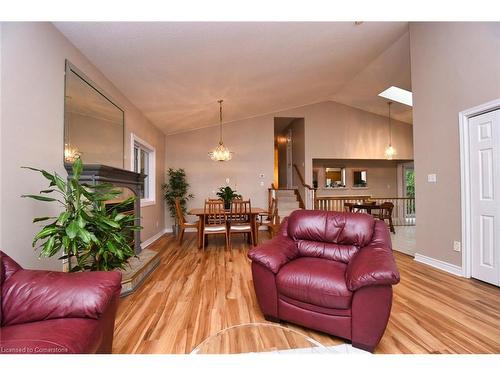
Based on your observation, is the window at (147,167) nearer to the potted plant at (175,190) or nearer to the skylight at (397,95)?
the potted plant at (175,190)

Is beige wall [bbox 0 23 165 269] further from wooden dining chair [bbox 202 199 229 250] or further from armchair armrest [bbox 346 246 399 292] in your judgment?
armchair armrest [bbox 346 246 399 292]

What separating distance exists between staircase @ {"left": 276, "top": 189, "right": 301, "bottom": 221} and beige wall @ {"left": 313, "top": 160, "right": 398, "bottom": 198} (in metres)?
1.43

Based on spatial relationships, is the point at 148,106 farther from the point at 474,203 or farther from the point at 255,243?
the point at 474,203

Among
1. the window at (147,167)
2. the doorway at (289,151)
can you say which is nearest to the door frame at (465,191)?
the doorway at (289,151)

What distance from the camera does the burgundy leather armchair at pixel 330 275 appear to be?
4.64 ft

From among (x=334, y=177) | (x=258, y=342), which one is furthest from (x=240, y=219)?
(x=334, y=177)

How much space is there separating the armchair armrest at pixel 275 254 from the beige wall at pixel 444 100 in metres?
2.35

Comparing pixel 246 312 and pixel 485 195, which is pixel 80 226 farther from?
pixel 485 195

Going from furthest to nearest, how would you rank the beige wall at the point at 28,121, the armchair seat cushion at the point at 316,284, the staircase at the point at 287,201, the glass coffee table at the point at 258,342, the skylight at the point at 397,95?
the staircase at the point at 287,201 → the skylight at the point at 397,95 → the beige wall at the point at 28,121 → the armchair seat cushion at the point at 316,284 → the glass coffee table at the point at 258,342

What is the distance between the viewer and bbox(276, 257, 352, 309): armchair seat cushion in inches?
58.6

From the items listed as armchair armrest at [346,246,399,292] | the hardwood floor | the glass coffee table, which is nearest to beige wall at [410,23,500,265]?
the hardwood floor

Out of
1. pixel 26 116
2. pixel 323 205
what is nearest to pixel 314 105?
pixel 323 205

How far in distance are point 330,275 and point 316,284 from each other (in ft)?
0.41
